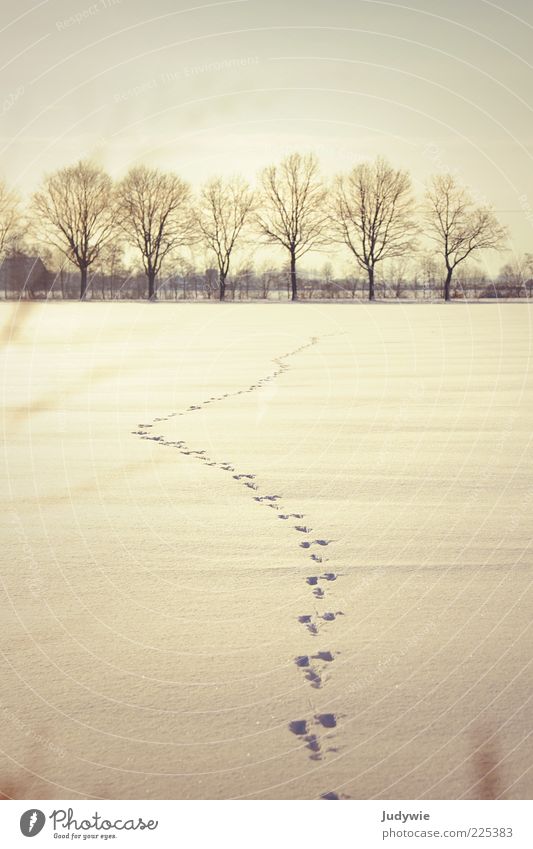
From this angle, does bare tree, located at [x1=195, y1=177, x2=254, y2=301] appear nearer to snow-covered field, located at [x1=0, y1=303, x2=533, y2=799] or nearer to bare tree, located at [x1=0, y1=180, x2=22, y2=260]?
bare tree, located at [x1=0, y1=180, x2=22, y2=260]

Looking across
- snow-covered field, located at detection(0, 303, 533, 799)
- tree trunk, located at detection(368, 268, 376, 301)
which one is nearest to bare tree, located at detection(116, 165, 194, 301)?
tree trunk, located at detection(368, 268, 376, 301)

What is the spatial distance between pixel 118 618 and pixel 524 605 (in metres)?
1.44

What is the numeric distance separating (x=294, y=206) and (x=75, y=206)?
19.2 ft

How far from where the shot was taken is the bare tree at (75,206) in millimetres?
23281

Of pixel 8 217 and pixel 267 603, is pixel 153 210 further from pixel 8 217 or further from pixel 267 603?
pixel 267 603

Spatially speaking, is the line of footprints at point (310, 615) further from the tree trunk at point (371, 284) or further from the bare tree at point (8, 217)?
the tree trunk at point (371, 284)

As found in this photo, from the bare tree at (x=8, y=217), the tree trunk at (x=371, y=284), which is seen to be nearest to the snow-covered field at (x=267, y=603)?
the bare tree at (x=8, y=217)

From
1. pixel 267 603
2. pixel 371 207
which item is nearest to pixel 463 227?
pixel 371 207

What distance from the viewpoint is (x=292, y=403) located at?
25.8 feet

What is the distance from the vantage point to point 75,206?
23.5 m

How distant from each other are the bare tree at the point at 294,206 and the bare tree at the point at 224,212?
1.98ft

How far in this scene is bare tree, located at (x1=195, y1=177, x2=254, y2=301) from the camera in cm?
2484

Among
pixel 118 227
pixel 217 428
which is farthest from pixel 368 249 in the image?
pixel 217 428

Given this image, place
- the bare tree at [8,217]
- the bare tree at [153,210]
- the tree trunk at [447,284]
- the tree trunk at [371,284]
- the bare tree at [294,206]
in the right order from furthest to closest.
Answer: the tree trunk at [371,284]
the tree trunk at [447,284]
the bare tree at [153,210]
the bare tree at [294,206]
the bare tree at [8,217]
